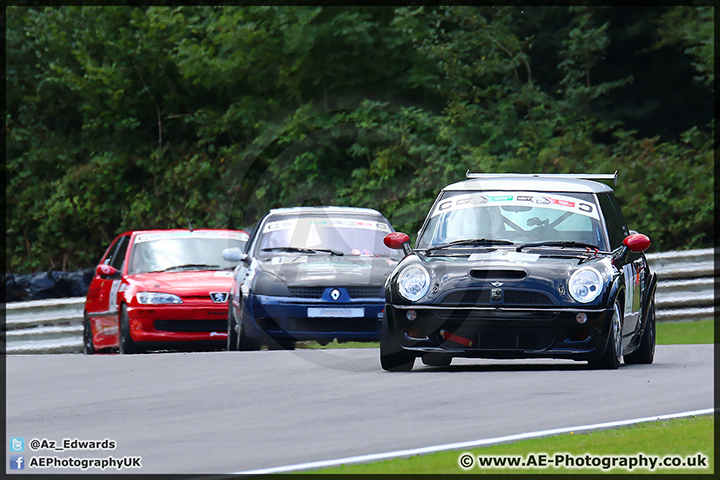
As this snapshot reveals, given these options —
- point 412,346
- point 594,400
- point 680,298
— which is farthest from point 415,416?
point 680,298

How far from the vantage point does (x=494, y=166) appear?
24.4 m

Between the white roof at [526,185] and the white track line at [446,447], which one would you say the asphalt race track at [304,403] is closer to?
the white track line at [446,447]

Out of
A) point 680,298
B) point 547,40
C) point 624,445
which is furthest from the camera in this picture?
point 547,40

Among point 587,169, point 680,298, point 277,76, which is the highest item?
point 277,76

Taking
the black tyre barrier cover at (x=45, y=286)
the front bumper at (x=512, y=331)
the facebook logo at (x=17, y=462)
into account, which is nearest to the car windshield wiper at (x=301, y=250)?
the front bumper at (x=512, y=331)

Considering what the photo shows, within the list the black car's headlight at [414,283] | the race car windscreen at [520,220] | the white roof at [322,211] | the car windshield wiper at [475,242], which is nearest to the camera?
the black car's headlight at [414,283]

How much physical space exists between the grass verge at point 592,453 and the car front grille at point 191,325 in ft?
27.6

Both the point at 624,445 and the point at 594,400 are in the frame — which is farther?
the point at 594,400

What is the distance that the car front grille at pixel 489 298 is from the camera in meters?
10.6

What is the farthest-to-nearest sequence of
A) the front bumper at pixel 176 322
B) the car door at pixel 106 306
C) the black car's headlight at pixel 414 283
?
1. the car door at pixel 106 306
2. the front bumper at pixel 176 322
3. the black car's headlight at pixel 414 283

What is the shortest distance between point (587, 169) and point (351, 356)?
1109cm

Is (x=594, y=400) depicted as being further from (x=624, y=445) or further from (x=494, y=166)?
(x=494, y=166)

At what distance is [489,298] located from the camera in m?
10.6

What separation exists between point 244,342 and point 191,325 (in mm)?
1591
